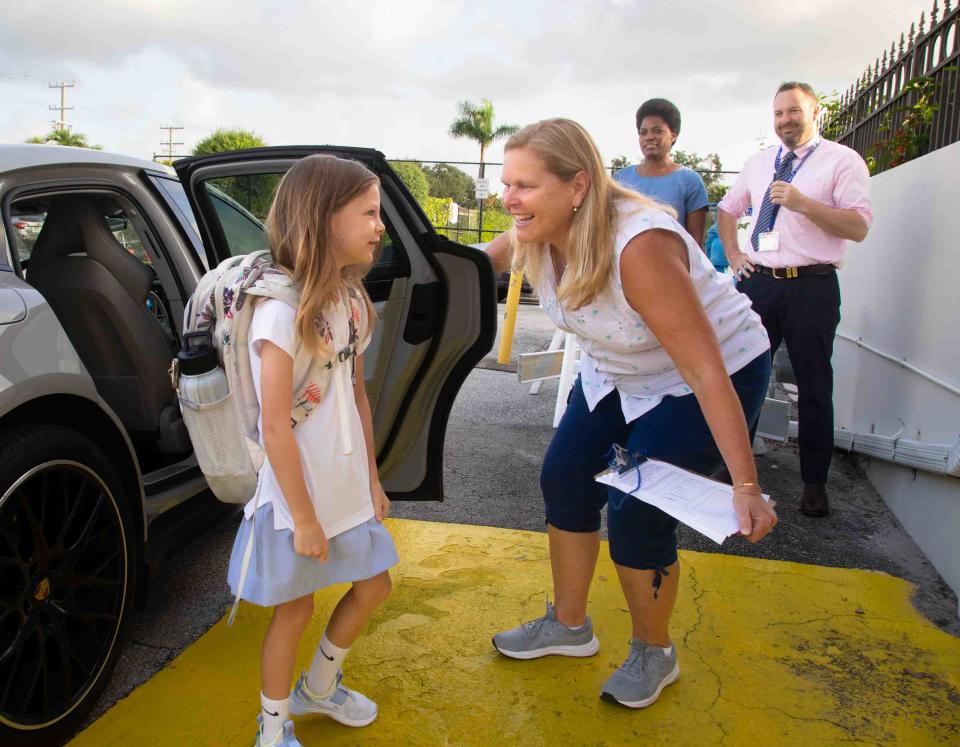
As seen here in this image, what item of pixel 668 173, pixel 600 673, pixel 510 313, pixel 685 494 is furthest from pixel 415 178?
pixel 685 494

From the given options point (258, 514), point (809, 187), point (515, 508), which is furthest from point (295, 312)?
point (809, 187)

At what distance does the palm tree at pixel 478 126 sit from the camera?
30.1 m

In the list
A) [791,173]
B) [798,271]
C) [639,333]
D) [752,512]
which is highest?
[791,173]

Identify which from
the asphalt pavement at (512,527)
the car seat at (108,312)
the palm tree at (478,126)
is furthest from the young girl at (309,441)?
the palm tree at (478,126)

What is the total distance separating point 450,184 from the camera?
25.5 m

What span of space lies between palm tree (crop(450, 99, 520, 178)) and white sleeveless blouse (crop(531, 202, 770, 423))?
94.6 ft

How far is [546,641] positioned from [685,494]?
0.91 m

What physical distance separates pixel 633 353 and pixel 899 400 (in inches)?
98.2

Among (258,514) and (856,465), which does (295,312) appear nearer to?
(258,514)

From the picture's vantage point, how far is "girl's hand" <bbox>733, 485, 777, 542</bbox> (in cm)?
174

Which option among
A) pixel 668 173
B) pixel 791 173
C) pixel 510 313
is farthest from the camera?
pixel 510 313

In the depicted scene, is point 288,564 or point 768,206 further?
point 768,206

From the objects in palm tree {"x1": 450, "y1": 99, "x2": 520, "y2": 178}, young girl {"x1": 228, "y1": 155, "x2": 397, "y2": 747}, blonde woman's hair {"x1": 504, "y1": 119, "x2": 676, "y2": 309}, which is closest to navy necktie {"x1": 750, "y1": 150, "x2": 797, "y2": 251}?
blonde woman's hair {"x1": 504, "y1": 119, "x2": 676, "y2": 309}

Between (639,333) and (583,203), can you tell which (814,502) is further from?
(583,203)
